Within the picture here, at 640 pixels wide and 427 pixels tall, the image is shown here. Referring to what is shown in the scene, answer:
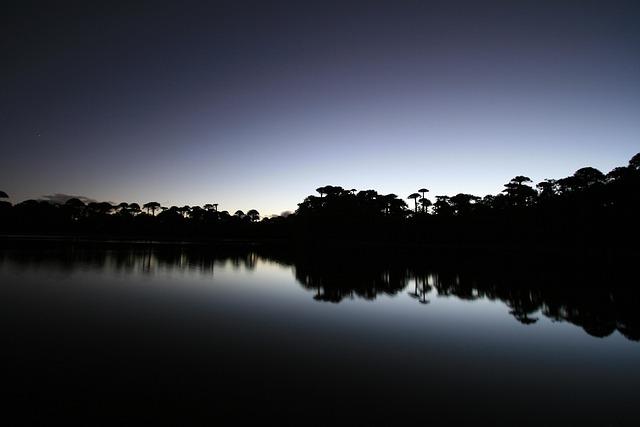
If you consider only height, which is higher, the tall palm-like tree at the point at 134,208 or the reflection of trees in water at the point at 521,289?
the tall palm-like tree at the point at 134,208

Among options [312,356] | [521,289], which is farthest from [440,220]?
[312,356]

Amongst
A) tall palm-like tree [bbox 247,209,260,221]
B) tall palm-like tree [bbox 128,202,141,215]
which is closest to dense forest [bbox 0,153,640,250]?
tall palm-like tree [bbox 128,202,141,215]

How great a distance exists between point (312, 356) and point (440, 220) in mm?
66459

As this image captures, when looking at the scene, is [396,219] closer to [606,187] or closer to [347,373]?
[606,187]

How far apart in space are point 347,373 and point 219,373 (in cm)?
259

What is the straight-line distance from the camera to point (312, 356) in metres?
7.62

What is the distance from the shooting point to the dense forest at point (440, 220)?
1751 inches

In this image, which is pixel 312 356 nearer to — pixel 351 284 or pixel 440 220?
pixel 351 284

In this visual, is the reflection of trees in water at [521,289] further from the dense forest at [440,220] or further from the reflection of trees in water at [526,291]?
the dense forest at [440,220]

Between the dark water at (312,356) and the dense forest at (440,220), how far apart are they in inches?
1498

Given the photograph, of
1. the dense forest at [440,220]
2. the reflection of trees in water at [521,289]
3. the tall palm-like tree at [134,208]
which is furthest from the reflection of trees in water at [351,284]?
the tall palm-like tree at [134,208]

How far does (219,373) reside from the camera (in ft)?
21.0

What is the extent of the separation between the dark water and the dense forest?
38047 mm

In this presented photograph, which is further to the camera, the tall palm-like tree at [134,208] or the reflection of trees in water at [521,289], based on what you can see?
the tall palm-like tree at [134,208]
